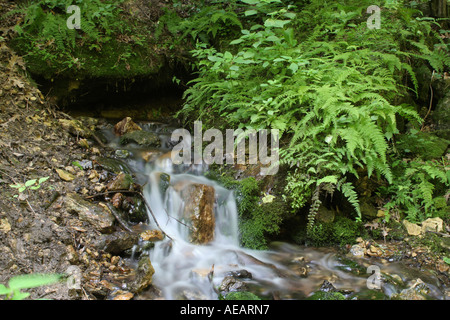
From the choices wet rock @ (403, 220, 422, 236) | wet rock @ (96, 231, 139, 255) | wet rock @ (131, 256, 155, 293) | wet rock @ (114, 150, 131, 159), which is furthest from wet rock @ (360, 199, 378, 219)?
wet rock @ (114, 150, 131, 159)

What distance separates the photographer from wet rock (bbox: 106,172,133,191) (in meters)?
4.29

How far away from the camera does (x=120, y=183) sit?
4.35 m

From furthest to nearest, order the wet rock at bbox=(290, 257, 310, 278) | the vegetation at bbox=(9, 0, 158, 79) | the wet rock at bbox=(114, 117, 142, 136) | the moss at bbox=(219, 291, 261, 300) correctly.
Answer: the wet rock at bbox=(114, 117, 142, 136)
the vegetation at bbox=(9, 0, 158, 79)
the wet rock at bbox=(290, 257, 310, 278)
the moss at bbox=(219, 291, 261, 300)

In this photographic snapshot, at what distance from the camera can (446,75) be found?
6141 mm

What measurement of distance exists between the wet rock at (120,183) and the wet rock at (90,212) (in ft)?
1.43

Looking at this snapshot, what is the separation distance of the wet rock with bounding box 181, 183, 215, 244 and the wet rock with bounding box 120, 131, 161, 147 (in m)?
1.65

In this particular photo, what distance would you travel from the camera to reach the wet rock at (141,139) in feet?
18.8

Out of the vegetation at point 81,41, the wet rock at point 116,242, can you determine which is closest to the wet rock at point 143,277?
the wet rock at point 116,242

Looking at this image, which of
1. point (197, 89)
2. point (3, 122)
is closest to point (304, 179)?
point (197, 89)

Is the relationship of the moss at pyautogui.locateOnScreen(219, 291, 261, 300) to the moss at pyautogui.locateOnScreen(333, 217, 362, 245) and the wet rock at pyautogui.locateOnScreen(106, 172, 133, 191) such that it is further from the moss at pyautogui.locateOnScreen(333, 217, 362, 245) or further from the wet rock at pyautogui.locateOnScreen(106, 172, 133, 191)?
the wet rock at pyautogui.locateOnScreen(106, 172, 133, 191)

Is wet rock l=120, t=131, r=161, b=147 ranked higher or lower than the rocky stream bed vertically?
higher

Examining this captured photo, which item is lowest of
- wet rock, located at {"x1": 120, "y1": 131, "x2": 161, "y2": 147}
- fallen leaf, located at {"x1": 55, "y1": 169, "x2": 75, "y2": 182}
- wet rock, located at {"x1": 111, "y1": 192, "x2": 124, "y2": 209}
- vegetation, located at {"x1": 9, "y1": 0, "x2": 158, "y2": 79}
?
wet rock, located at {"x1": 111, "y1": 192, "x2": 124, "y2": 209}

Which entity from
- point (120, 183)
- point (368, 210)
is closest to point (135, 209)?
point (120, 183)
